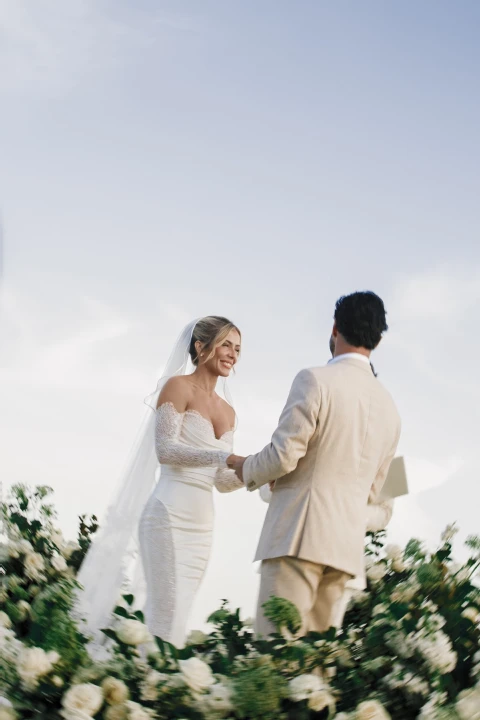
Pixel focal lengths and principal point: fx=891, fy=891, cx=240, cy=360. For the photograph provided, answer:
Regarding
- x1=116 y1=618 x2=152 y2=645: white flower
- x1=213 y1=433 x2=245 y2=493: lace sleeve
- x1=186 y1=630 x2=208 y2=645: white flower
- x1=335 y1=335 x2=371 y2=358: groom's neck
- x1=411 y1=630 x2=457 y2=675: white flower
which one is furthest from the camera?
x1=213 y1=433 x2=245 y2=493: lace sleeve

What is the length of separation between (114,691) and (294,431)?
142cm

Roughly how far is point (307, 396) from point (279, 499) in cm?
54

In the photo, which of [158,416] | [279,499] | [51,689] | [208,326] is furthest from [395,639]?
[208,326]

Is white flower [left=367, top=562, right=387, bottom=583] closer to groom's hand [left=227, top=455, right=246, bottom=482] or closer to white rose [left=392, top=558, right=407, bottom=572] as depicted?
white rose [left=392, top=558, right=407, bottom=572]

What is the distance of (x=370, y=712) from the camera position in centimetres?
320

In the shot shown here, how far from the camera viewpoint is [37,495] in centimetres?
673

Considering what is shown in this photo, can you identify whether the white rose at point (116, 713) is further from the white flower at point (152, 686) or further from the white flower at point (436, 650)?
the white flower at point (436, 650)

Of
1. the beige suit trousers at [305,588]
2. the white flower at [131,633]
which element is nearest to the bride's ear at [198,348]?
the beige suit trousers at [305,588]

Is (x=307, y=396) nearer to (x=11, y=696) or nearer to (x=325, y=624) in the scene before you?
(x=325, y=624)

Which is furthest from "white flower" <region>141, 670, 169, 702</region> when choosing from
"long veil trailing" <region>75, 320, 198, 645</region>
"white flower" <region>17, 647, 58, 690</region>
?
"long veil trailing" <region>75, 320, 198, 645</region>

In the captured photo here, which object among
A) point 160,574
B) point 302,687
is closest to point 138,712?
point 302,687

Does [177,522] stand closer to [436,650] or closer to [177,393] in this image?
[177,393]

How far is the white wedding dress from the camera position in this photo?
5625 mm

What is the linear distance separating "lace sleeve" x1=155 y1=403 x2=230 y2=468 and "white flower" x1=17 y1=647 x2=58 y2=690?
2.40 metres
